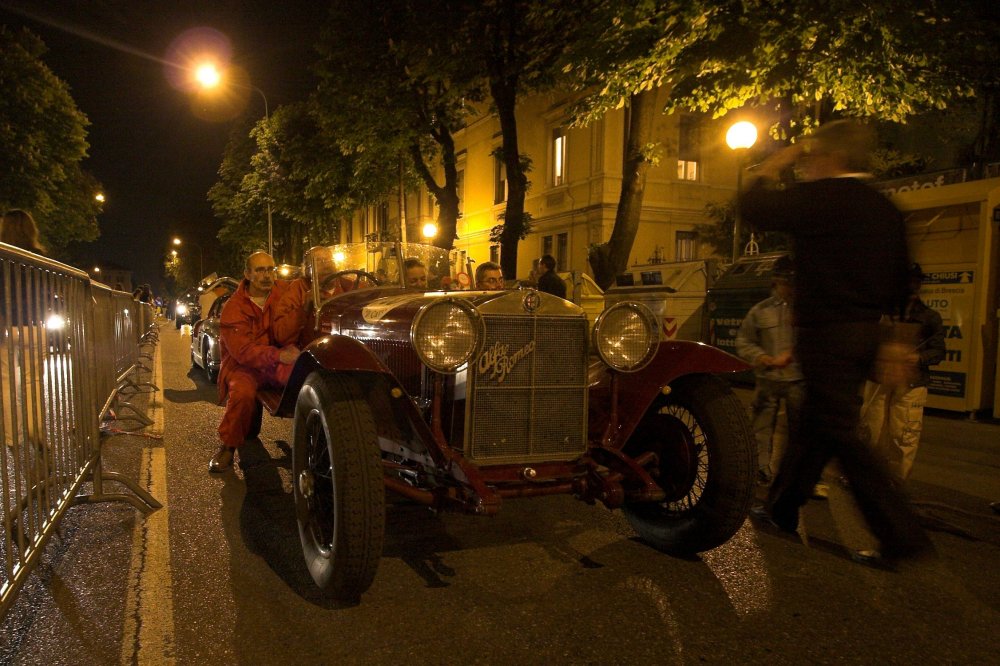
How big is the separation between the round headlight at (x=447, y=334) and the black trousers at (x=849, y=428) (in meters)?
1.39

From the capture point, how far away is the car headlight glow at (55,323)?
343cm

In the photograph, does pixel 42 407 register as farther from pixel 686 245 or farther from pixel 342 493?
pixel 686 245

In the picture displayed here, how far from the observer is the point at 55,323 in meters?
3.53

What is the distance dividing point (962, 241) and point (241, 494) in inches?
337

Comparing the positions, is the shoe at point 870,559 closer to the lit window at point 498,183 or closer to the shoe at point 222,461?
the shoe at point 222,461

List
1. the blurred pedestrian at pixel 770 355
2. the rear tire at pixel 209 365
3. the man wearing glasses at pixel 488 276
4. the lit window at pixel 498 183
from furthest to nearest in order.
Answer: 1. the lit window at pixel 498 183
2. the rear tire at pixel 209 365
3. the man wearing glasses at pixel 488 276
4. the blurred pedestrian at pixel 770 355

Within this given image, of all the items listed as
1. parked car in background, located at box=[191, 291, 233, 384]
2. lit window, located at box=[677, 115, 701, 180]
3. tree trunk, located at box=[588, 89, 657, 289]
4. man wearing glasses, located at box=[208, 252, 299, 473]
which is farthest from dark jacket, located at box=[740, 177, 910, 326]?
lit window, located at box=[677, 115, 701, 180]

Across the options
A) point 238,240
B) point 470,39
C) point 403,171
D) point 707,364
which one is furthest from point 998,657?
point 238,240

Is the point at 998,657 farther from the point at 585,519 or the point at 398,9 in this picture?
the point at 398,9

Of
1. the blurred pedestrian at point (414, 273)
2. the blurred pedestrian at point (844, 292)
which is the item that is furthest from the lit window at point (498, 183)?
the blurred pedestrian at point (844, 292)

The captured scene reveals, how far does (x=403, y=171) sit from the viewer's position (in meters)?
20.0

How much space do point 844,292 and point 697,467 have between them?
1.33 m

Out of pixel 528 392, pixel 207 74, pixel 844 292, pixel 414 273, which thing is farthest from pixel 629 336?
pixel 207 74

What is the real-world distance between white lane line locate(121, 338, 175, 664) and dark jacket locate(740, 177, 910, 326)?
2847mm
